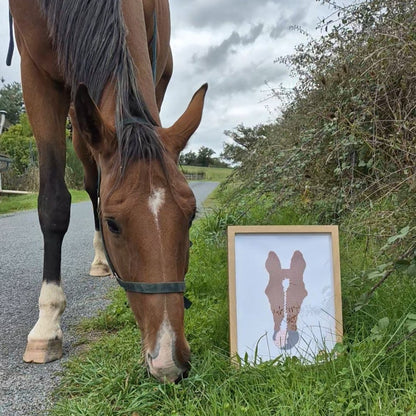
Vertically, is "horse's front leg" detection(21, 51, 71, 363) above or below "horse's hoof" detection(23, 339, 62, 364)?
above

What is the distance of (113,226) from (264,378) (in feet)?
2.82

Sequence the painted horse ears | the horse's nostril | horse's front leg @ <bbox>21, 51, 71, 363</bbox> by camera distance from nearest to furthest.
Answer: the horse's nostril → the painted horse ears → horse's front leg @ <bbox>21, 51, 71, 363</bbox>

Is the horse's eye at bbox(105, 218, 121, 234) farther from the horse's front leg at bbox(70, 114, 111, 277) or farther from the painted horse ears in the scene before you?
the horse's front leg at bbox(70, 114, 111, 277)

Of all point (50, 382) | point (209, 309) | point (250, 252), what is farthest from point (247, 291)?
point (50, 382)

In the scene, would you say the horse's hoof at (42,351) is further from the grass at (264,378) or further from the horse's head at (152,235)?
the horse's head at (152,235)

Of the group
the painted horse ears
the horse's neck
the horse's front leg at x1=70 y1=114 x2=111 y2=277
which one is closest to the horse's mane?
the horse's neck

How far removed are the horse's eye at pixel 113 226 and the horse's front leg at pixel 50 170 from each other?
3.20 ft

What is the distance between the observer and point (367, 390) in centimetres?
132

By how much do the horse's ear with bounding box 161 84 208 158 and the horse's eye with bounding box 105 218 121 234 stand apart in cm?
39

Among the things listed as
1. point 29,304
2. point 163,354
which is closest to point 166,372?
point 163,354

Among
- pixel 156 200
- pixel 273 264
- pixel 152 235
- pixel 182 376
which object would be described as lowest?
pixel 182 376

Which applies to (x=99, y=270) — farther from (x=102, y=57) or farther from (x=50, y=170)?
(x=102, y=57)

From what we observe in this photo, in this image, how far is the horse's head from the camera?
135cm

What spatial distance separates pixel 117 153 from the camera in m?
1.56
